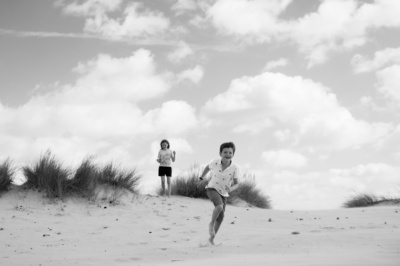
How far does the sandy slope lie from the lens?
5.98m

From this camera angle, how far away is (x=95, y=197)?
1138 cm

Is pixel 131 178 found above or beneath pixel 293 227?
above

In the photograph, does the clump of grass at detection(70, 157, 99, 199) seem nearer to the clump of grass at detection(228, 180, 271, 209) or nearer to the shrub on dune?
the shrub on dune

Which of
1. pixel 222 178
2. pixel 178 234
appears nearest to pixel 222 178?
pixel 222 178

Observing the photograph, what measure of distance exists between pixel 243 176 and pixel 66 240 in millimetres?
8194

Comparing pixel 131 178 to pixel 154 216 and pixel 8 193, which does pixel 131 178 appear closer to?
pixel 154 216

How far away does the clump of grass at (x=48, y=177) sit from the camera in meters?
11.2

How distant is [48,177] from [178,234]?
13.4 feet

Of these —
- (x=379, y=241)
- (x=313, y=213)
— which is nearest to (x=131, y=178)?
(x=313, y=213)

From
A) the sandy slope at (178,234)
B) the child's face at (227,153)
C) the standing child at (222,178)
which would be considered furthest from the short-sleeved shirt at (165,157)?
the child's face at (227,153)

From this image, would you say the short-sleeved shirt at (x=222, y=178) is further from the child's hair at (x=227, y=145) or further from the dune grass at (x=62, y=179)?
the dune grass at (x=62, y=179)

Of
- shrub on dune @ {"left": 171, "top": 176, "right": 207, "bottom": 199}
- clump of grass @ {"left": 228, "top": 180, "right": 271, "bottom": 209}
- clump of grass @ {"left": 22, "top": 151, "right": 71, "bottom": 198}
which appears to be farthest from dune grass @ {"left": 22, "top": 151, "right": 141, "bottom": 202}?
clump of grass @ {"left": 228, "top": 180, "right": 271, "bottom": 209}

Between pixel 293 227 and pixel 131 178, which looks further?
pixel 131 178

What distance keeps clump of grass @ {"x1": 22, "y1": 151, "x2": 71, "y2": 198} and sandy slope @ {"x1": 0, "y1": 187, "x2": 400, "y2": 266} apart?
298 mm
